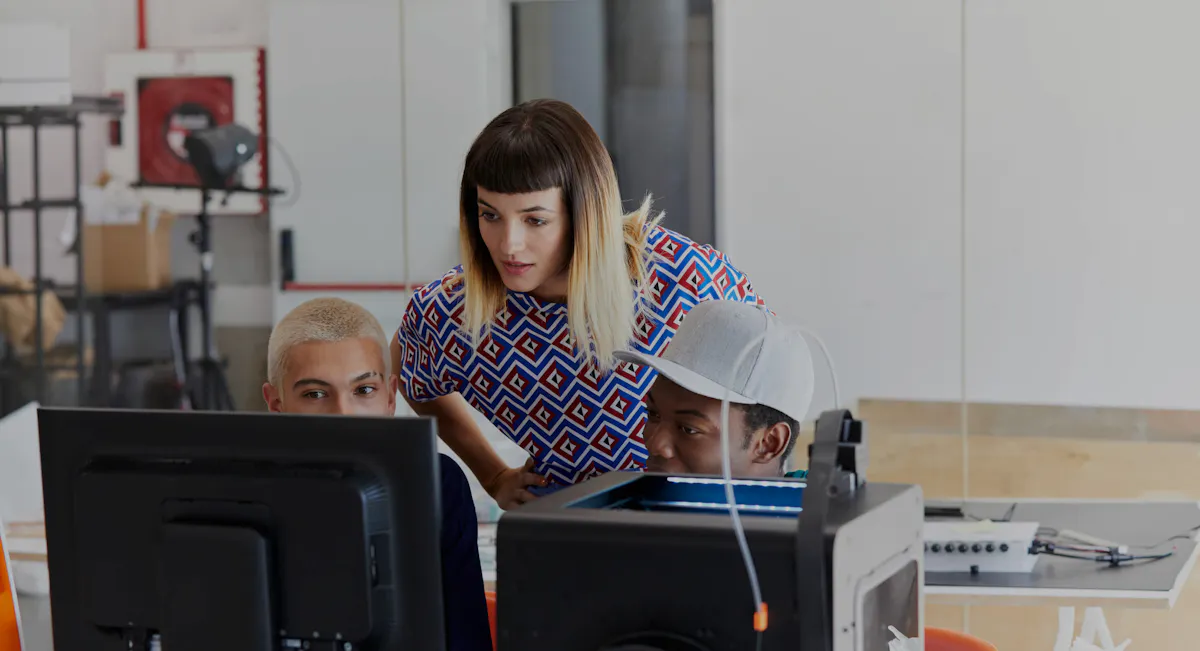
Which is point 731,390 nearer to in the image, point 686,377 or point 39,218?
point 686,377

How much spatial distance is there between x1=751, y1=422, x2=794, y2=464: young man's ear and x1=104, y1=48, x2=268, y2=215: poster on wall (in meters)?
2.53

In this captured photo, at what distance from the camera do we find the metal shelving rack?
381cm

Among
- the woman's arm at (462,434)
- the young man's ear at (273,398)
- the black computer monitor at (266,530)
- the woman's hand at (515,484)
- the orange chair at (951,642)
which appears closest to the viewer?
the black computer monitor at (266,530)

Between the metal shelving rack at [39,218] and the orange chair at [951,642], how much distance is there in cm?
290

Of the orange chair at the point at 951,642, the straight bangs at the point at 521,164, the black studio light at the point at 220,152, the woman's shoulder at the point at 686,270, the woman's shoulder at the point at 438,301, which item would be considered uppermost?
the black studio light at the point at 220,152

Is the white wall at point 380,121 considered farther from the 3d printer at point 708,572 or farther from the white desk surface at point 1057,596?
the 3d printer at point 708,572

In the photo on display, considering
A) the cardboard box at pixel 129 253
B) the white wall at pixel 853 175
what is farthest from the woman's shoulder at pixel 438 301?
the cardboard box at pixel 129 253

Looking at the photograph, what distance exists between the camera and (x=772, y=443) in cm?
158

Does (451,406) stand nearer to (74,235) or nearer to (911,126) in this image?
(911,126)

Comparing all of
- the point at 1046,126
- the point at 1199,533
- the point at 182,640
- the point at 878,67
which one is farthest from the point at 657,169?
the point at 182,640

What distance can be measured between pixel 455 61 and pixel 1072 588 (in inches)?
87.1

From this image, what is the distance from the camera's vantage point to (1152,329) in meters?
3.31

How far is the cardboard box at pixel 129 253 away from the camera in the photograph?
3.82 m

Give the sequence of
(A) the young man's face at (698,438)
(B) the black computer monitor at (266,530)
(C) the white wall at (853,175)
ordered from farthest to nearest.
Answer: (C) the white wall at (853,175) → (A) the young man's face at (698,438) → (B) the black computer monitor at (266,530)
